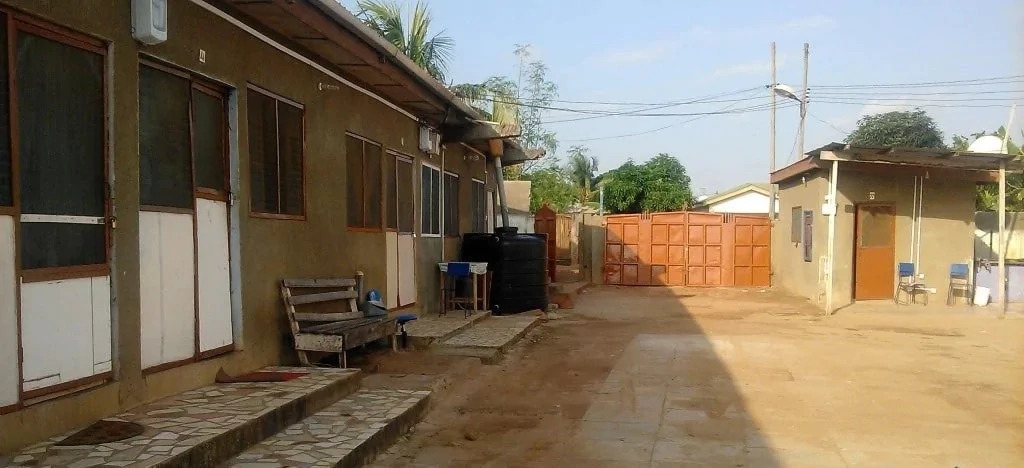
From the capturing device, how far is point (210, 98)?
20.1ft

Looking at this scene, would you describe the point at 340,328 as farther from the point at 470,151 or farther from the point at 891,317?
the point at 891,317

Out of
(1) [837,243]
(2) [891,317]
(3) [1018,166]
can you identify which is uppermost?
(3) [1018,166]

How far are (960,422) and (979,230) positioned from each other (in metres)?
12.3

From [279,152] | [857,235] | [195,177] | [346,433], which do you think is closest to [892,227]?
[857,235]

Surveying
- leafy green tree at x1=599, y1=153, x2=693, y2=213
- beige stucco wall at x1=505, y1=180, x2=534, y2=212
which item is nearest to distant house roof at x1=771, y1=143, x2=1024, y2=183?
beige stucco wall at x1=505, y1=180, x2=534, y2=212

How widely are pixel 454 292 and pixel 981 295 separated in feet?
35.4

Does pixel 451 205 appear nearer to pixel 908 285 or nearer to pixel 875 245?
pixel 875 245

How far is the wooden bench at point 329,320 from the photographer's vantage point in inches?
274

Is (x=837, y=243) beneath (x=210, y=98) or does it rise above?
beneath

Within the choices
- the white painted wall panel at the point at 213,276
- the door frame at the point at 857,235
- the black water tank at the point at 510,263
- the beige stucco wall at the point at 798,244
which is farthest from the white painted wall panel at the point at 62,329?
the door frame at the point at 857,235

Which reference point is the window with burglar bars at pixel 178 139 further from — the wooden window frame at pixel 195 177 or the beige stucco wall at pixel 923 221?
the beige stucco wall at pixel 923 221

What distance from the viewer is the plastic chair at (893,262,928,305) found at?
15586 millimetres

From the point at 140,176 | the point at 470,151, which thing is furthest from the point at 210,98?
the point at 470,151

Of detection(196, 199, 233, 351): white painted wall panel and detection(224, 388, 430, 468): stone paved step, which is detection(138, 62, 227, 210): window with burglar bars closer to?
detection(196, 199, 233, 351): white painted wall panel
